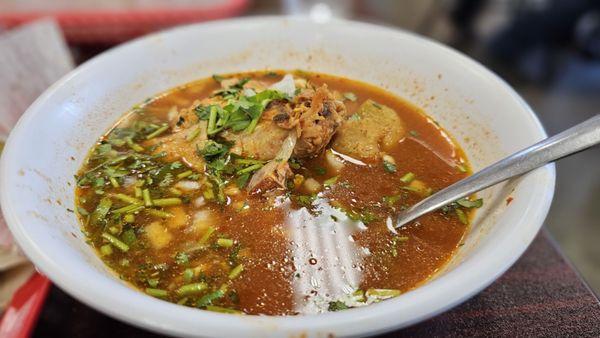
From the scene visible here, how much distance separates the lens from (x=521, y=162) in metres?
1.58

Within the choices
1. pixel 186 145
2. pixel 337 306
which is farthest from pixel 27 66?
pixel 337 306

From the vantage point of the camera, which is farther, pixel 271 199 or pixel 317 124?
pixel 317 124

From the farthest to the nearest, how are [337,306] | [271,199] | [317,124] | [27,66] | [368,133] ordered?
1. [27,66]
2. [368,133]
3. [317,124]
4. [271,199]
5. [337,306]

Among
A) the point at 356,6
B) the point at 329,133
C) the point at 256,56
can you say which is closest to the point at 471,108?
the point at 329,133

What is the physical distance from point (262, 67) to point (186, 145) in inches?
32.4

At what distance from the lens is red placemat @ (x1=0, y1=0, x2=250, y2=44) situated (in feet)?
11.5

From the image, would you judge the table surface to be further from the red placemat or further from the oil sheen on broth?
the red placemat

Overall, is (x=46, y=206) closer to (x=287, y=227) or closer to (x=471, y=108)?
(x=287, y=227)

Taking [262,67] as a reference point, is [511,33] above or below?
below

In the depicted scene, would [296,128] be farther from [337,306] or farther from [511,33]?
[511,33]

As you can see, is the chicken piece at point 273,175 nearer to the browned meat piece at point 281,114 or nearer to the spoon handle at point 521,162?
the browned meat piece at point 281,114

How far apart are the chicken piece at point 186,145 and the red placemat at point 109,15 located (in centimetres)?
179

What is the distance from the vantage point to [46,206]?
1.63 metres

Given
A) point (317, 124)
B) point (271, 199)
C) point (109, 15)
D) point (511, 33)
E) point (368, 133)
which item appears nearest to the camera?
Result: point (271, 199)
